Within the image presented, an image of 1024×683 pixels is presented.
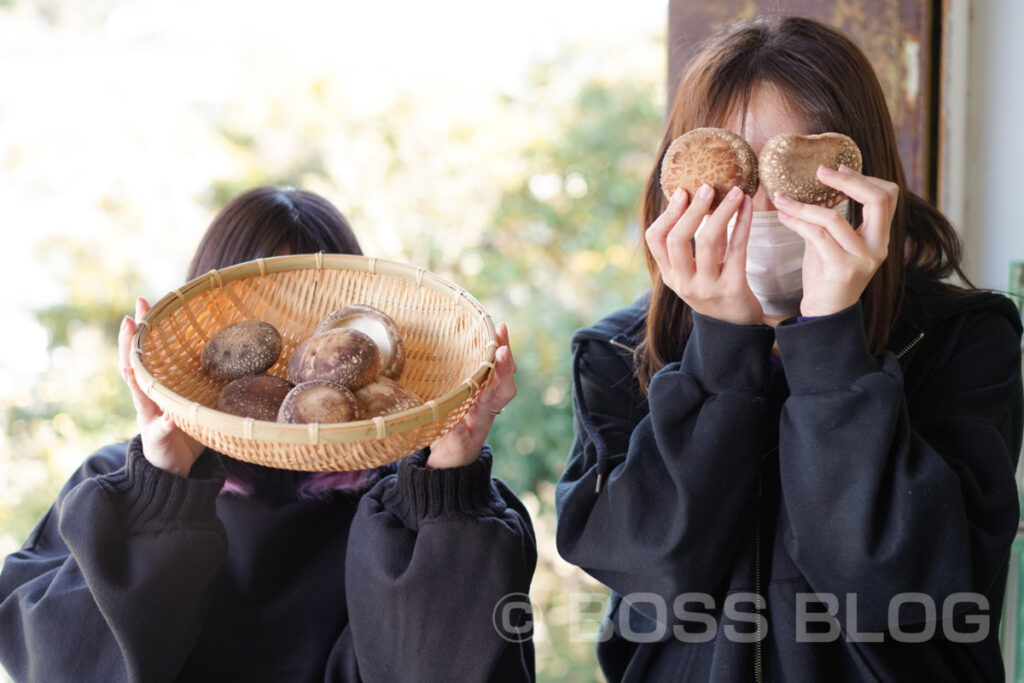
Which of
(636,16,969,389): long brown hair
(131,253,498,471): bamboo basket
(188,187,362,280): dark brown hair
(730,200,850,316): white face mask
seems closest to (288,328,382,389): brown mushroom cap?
(131,253,498,471): bamboo basket

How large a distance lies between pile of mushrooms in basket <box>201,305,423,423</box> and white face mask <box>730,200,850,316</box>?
→ 461 millimetres

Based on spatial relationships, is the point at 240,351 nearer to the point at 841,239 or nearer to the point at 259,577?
the point at 259,577

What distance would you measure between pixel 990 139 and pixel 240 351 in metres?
1.43

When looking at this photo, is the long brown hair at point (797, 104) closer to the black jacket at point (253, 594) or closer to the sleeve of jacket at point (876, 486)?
the sleeve of jacket at point (876, 486)

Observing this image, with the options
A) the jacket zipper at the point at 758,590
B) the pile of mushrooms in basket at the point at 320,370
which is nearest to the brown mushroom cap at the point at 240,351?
the pile of mushrooms in basket at the point at 320,370

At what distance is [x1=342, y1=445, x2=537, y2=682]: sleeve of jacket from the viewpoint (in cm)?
115

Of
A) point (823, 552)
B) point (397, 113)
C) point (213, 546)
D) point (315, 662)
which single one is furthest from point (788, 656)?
point (397, 113)

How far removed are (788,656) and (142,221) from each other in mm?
3429

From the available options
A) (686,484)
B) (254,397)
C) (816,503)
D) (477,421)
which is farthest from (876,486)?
(254,397)

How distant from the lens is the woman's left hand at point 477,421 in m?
1.17

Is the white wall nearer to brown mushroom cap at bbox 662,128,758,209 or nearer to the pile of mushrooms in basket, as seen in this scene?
brown mushroom cap at bbox 662,128,758,209

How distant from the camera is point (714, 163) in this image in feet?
3.54

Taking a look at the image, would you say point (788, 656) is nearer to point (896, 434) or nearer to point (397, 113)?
point (896, 434)

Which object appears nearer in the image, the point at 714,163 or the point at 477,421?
the point at 714,163
